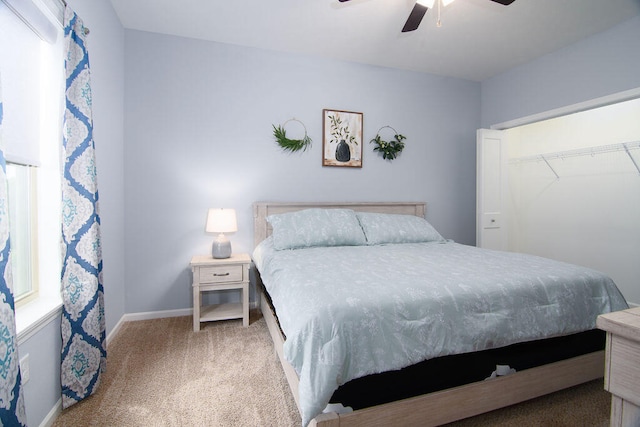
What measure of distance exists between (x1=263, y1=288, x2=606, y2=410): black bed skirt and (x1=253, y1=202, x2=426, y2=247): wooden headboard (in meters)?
1.94

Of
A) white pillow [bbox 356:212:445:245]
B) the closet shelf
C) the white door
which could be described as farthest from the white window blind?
the closet shelf

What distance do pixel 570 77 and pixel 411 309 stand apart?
3.17m

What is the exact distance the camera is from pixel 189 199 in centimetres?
288

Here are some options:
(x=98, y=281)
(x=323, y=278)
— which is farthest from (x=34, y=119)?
(x=323, y=278)

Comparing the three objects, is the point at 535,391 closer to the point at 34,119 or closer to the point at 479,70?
the point at 34,119

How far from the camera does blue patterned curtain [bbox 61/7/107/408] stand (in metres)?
1.57

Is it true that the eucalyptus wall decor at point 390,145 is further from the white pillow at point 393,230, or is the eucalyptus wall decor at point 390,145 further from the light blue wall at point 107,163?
the light blue wall at point 107,163

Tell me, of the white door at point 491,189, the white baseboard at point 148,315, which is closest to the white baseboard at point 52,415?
the white baseboard at point 148,315

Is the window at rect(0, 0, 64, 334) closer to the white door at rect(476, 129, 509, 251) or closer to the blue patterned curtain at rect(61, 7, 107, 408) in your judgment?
the blue patterned curtain at rect(61, 7, 107, 408)

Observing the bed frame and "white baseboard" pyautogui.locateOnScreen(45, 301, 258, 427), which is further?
"white baseboard" pyautogui.locateOnScreen(45, 301, 258, 427)

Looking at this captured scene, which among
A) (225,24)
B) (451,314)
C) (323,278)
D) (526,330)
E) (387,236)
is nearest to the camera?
(451,314)

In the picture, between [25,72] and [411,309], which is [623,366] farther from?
[25,72]

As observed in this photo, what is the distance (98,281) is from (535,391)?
2405 mm

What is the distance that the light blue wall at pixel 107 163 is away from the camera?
1.48 metres
